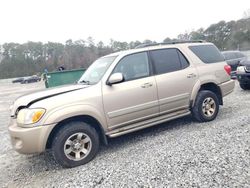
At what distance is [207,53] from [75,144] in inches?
147

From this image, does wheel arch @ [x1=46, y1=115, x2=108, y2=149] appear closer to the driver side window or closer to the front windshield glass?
the front windshield glass

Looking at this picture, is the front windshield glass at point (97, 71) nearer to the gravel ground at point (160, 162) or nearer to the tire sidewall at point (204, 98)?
the gravel ground at point (160, 162)

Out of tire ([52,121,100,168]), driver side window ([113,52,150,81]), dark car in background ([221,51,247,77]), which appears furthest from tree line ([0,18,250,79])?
tire ([52,121,100,168])

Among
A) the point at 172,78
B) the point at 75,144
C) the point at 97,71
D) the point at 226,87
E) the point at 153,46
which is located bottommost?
the point at 75,144

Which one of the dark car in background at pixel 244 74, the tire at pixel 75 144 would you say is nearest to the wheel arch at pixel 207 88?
the tire at pixel 75 144

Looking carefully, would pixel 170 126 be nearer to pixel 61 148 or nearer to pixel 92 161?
pixel 92 161

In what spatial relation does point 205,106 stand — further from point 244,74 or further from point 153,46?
point 244,74

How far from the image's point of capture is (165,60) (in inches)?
191

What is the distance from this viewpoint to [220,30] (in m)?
44.4

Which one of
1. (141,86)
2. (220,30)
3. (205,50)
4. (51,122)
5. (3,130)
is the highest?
(220,30)

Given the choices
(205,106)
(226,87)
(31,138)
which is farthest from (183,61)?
(31,138)

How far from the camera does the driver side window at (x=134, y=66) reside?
14.3 ft

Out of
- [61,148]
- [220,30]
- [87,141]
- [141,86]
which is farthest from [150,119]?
[220,30]

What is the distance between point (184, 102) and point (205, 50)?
1.49 meters
